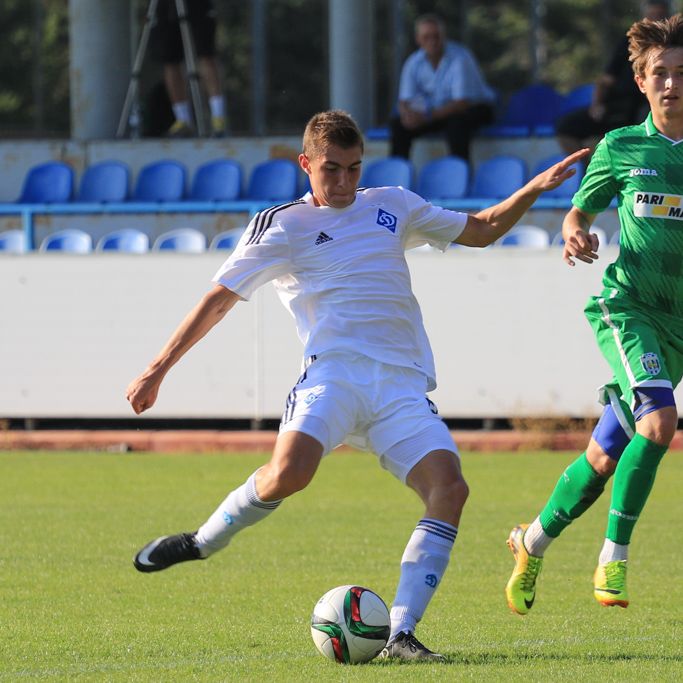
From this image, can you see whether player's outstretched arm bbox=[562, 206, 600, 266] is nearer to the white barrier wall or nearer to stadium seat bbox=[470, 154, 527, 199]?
the white barrier wall

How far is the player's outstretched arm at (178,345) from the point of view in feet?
18.6

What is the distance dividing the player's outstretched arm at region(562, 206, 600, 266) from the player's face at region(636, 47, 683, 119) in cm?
58

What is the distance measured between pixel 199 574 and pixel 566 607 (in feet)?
6.61

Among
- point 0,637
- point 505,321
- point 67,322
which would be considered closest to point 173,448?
point 67,322

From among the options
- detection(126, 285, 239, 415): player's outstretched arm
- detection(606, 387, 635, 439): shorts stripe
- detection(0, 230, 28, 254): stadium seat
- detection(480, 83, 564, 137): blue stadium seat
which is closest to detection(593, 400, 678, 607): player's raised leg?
detection(606, 387, 635, 439): shorts stripe

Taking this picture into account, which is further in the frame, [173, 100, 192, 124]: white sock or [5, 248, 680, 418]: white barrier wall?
[173, 100, 192, 124]: white sock

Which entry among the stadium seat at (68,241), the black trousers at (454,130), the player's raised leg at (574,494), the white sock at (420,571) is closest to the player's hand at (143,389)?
the white sock at (420,571)

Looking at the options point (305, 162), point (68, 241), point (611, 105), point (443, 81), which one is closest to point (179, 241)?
point (68, 241)

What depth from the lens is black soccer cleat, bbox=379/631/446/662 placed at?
17.7 feet

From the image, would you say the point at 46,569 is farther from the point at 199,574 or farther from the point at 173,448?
the point at 173,448

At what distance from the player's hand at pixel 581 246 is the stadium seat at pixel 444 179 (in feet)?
33.7

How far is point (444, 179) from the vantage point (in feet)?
54.5

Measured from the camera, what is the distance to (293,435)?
18.7 feet

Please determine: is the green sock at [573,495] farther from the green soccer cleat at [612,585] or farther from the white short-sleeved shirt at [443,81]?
the white short-sleeved shirt at [443,81]
